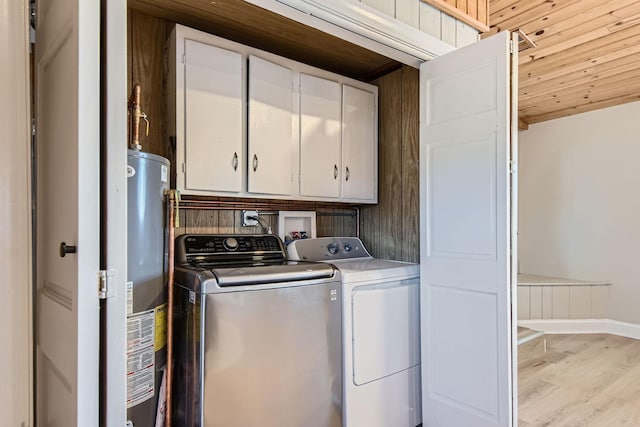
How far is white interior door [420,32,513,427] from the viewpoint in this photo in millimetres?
1767

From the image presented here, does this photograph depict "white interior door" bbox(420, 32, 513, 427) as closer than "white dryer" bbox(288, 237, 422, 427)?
Yes

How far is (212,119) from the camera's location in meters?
1.94

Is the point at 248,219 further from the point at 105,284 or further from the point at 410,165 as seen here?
the point at 105,284

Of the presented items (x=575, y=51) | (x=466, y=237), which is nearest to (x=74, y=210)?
(x=466, y=237)

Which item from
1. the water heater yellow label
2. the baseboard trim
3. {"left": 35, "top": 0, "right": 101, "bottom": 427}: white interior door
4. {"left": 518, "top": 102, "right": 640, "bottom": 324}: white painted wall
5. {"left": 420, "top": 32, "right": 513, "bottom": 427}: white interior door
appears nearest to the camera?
{"left": 35, "top": 0, "right": 101, "bottom": 427}: white interior door

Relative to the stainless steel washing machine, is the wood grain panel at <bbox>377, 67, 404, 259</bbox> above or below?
above

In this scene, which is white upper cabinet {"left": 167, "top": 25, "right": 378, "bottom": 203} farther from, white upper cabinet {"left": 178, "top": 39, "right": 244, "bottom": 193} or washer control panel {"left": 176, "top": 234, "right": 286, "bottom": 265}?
washer control panel {"left": 176, "top": 234, "right": 286, "bottom": 265}

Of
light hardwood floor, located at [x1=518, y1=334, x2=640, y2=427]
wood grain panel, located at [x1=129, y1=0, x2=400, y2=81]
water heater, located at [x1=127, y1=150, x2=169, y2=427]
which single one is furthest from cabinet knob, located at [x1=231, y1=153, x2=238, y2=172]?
light hardwood floor, located at [x1=518, y1=334, x2=640, y2=427]

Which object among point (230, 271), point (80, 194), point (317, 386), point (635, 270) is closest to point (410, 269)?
point (317, 386)

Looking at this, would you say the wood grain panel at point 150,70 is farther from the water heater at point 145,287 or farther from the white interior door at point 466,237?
the white interior door at point 466,237

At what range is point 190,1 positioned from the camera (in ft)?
6.04

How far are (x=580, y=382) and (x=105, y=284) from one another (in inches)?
127

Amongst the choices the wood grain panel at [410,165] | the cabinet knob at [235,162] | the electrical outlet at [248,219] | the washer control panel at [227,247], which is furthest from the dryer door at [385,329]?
the cabinet knob at [235,162]

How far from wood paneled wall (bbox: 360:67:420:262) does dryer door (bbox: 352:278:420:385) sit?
35cm
